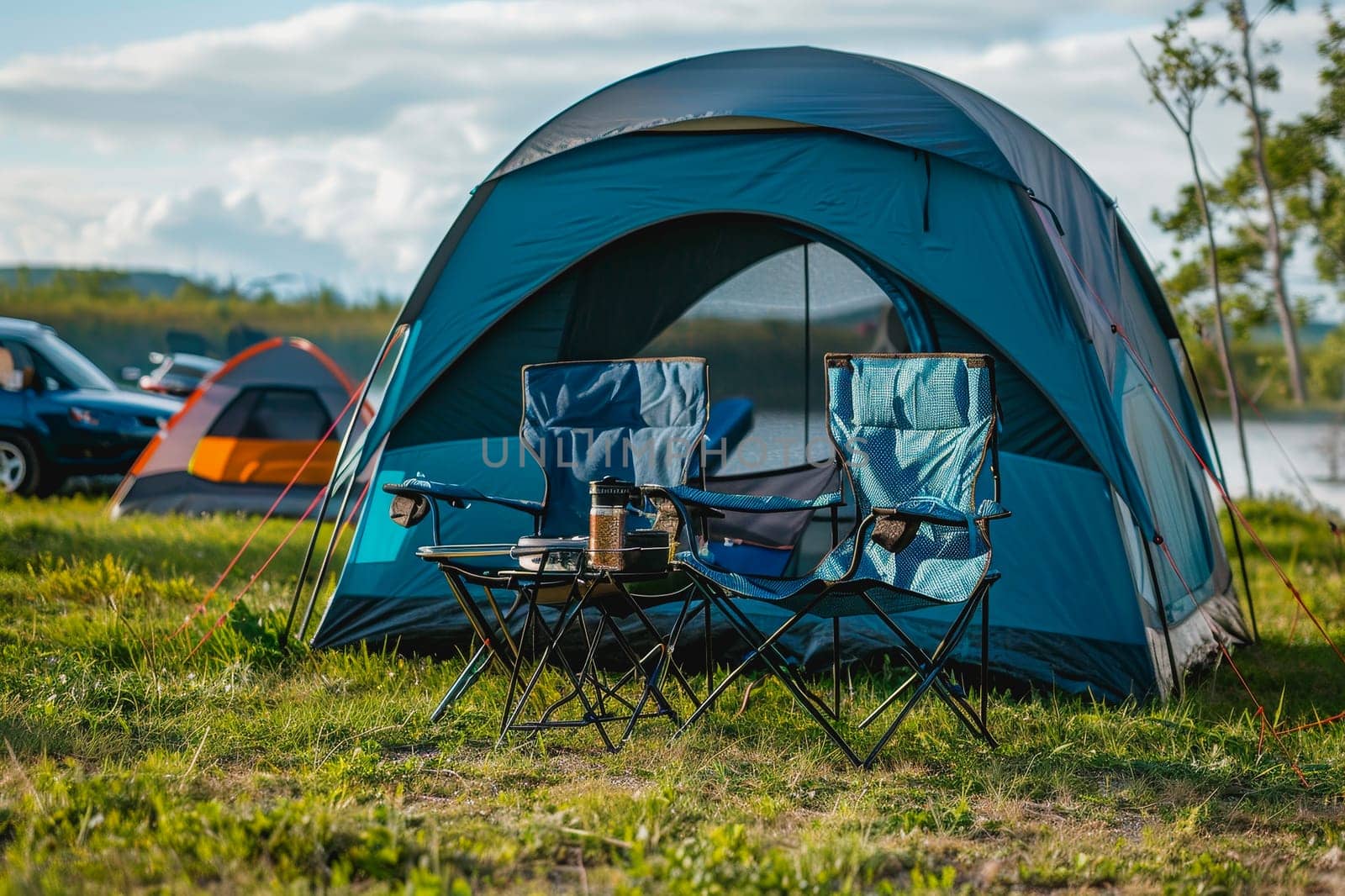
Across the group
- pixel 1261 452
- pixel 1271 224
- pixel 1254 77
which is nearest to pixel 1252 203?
pixel 1271 224

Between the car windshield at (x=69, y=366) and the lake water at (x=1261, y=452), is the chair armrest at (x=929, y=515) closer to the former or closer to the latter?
the lake water at (x=1261, y=452)

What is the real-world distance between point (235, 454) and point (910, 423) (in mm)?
4724

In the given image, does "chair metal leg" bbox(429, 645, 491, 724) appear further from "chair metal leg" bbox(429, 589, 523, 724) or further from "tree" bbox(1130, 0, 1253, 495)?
"tree" bbox(1130, 0, 1253, 495)

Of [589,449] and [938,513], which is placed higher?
[589,449]

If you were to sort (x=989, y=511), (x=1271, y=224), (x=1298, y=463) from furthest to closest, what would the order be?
(x=1298, y=463) → (x=1271, y=224) → (x=989, y=511)

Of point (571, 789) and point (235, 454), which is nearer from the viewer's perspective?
point (571, 789)

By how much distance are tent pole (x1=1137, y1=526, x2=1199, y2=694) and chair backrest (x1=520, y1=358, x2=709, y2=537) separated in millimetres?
1271

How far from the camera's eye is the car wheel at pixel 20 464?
26.4ft

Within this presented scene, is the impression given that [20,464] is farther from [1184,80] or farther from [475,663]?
[1184,80]

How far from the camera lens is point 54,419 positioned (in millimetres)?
8086

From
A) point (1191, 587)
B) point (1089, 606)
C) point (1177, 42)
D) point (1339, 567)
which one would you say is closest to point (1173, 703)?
point (1089, 606)

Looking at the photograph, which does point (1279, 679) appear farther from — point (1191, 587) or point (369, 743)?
point (369, 743)

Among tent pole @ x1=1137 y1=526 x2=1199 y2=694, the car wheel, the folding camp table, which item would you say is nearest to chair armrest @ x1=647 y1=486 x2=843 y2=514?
the folding camp table

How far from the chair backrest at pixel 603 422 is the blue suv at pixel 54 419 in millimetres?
5240
